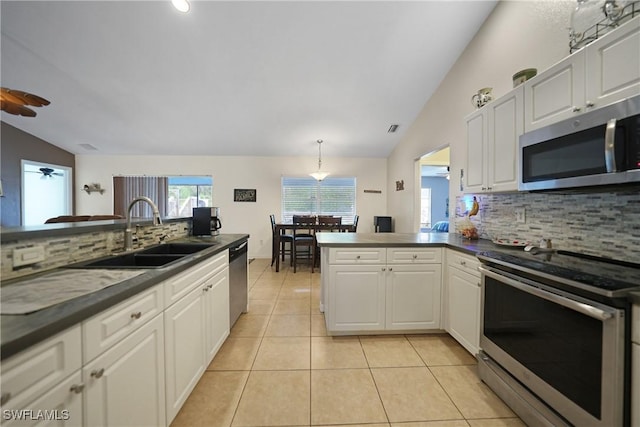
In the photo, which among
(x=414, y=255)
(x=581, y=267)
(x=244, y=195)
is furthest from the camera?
(x=244, y=195)

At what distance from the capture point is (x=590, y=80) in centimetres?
126

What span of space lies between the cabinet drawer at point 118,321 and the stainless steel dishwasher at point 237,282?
1078mm

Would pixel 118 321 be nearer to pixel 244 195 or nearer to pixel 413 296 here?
pixel 413 296

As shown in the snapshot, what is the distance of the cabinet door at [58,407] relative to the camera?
0.58 metres

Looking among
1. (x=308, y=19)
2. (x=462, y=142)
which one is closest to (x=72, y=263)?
(x=308, y=19)

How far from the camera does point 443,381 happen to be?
165 cm

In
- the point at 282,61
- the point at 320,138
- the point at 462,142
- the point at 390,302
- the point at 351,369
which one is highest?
the point at 282,61

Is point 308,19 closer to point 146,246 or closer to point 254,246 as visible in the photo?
point 146,246

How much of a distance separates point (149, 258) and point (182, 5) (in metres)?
2.36

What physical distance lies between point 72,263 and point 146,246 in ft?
1.95

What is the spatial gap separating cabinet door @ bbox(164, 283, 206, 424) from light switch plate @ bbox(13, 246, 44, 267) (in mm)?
611

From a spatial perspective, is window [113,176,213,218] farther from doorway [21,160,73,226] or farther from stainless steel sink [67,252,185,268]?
stainless steel sink [67,252,185,268]

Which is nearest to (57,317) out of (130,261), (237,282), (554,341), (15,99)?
(130,261)

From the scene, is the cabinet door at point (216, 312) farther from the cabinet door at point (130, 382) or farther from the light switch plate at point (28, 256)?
the light switch plate at point (28, 256)
